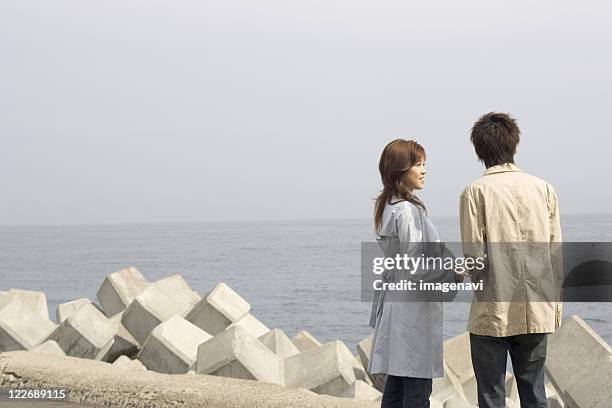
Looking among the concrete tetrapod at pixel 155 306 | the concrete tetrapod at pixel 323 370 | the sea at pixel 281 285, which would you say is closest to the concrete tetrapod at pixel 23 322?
the concrete tetrapod at pixel 155 306

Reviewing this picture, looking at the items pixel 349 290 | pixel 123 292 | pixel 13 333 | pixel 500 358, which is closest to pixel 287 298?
pixel 349 290

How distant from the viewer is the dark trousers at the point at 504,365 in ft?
9.80

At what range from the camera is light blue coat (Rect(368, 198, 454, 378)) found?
300 centimetres

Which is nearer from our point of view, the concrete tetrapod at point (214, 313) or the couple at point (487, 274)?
the couple at point (487, 274)

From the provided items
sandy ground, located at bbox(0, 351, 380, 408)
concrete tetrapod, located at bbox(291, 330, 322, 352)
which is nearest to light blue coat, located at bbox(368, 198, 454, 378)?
sandy ground, located at bbox(0, 351, 380, 408)

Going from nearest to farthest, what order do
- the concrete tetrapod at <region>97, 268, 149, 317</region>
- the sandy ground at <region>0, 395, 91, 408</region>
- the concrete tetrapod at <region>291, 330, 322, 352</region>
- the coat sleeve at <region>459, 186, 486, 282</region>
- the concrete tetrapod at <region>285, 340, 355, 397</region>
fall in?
the coat sleeve at <region>459, 186, 486, 282</region> < the sandy ground at <region>0, 395, 91, 408</region> < the concrete tetrapod at <region>285, 340, 355, 397</region> < the concrete tetrapod at <region>291, 330, 322, 352</region> < the concrete tetrapod at <region>97, 268, 149, 317</region>

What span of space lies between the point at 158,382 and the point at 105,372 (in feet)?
1.44

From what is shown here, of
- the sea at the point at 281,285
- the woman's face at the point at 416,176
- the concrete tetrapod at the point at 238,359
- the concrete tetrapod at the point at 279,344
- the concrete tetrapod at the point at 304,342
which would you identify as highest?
the woman's face at the point at 416,176

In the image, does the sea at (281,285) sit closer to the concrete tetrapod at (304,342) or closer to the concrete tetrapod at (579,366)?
the concrete tetrapod at (304,342)

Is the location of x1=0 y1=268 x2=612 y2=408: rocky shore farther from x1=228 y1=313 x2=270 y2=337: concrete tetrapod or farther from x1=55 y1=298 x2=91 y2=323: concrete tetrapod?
x1=55 y1=298 x2=91 y2=323: concrete tetrapod

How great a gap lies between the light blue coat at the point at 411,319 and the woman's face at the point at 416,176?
0.28 ft

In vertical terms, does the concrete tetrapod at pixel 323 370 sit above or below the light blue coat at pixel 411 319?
below

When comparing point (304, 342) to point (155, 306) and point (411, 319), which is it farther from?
point (411, 319)

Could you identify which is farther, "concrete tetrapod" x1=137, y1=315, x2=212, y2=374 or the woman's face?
"concrete tetrapod" x1=137, y1=315, x2=212, y2=374
